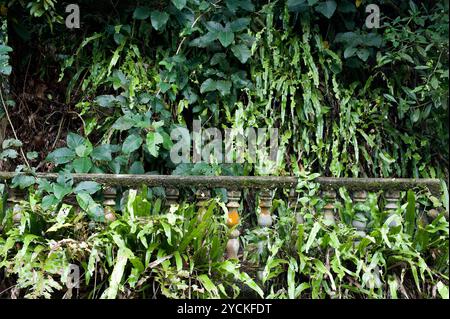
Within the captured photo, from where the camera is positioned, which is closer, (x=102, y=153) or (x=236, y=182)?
(x=236, y=182)

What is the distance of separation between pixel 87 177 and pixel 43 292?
0.77m

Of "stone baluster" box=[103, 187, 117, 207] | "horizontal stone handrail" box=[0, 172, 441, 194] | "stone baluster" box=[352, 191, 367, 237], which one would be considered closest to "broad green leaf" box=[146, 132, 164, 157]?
"horizontal stone handrail" box=[0, 172, 441, 194]

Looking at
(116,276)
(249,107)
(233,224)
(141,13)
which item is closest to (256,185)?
(233,224)

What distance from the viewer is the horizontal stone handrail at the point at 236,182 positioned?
2.74 m

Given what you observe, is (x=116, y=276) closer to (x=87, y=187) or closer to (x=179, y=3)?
(x=87, y=187)

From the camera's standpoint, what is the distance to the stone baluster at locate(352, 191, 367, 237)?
9.12ft

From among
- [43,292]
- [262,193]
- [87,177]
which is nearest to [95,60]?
[87,177]

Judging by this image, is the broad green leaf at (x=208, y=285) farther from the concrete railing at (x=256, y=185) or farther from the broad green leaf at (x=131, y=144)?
the broad green leaf at (x=131, y=144)

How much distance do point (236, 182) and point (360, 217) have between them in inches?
31.1

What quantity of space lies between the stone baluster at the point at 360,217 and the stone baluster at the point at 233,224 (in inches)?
28.5

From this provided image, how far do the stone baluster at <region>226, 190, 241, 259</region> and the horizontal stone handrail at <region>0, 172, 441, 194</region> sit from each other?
8 centimetres

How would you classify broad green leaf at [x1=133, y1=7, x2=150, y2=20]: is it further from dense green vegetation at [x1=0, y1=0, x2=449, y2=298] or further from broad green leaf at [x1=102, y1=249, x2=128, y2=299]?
broad green leaf at [x1=102, y1=249, x2=128, y2=299]

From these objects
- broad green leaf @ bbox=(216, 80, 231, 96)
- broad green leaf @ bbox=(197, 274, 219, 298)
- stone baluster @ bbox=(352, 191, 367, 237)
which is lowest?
broad green leaf @ bbox=(197, 274, 219, 298)

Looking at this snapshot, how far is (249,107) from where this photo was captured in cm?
339
